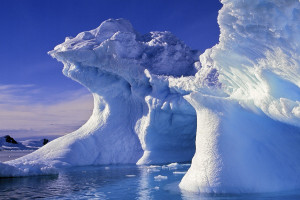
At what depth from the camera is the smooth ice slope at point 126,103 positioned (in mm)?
14844

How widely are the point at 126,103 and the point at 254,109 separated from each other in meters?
9.67

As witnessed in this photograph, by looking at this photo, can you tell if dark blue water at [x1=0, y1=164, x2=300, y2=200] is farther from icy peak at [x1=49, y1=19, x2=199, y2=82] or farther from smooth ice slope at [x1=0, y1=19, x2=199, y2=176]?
icy peak at [x1=49, y1=19, x2=199, y2=82]

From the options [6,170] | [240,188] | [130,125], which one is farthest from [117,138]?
[240,188]

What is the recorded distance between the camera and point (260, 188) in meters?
6.91

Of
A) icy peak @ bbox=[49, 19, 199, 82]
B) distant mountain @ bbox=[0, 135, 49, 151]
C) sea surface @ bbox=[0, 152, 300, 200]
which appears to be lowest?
sea surface @ bbox=[0, 152, 300, 200]

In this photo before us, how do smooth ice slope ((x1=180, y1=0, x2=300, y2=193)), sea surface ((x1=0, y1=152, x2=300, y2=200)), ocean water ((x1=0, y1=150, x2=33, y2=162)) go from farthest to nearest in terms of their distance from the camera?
1. ocean water ((x1=0, y1=150, x2=33, y2=162))
2. sea surface ((x1=0, y1=152, x2=300, y2=200))
3. smooth ice slope ((x1=180, y1=0, x2=300, y2=193))

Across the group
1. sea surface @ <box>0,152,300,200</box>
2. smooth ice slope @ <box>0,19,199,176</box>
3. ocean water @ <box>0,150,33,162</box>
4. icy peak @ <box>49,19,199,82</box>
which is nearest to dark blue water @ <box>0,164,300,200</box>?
sea surface @ <box>0,152,300,200</box>

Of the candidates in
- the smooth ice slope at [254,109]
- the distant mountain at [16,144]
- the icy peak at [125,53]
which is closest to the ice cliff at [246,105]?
the smooth ice slope at [254,109]

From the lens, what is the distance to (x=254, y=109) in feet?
25.4

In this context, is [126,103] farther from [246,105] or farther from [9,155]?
[9,155]

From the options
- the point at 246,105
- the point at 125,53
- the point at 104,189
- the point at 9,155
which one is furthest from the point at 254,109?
the point at 9,155

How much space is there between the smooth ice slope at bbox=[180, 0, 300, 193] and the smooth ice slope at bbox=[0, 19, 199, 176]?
5961 mm

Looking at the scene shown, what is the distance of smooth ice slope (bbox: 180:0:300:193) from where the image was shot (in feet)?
20.6

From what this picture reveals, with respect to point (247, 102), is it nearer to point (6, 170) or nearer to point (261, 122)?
point (261, 122)
